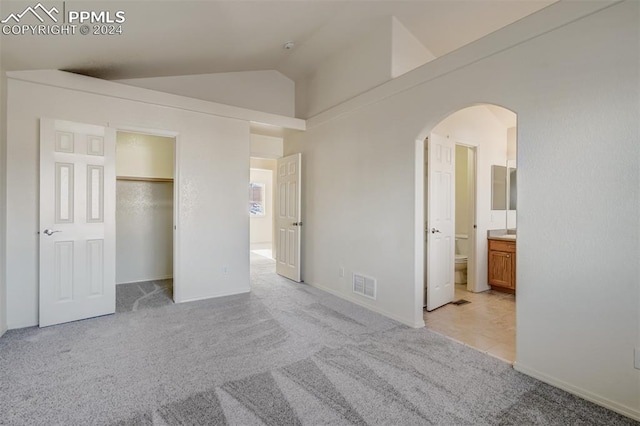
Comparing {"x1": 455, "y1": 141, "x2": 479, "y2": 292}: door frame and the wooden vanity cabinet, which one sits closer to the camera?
the wooden vanity cabinet

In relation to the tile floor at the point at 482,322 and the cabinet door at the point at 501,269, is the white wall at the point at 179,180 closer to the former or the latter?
the tile floor at the point at 482,322

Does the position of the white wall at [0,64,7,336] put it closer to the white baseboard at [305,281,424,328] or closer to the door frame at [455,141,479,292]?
the white baseboard at [305,281,424,328]

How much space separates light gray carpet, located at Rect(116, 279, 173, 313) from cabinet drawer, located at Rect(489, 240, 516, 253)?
462 centimetres

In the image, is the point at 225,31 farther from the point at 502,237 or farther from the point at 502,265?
the point at 502,265

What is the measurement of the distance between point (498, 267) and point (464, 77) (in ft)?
9.86

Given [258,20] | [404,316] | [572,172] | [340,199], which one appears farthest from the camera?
[340,199]

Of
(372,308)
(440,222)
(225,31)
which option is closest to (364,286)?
(372,308)

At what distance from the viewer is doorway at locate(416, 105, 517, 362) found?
10.9 feet

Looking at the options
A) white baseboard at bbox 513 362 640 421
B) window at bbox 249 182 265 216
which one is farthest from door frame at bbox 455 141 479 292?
window at bbox 249 182 265 216

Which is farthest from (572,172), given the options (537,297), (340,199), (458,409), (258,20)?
(258,20)

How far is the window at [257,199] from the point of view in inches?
369

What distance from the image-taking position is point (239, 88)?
4.83 meters

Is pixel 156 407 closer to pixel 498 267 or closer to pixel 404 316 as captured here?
pixel 404 316

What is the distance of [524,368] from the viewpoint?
90.8 inches
